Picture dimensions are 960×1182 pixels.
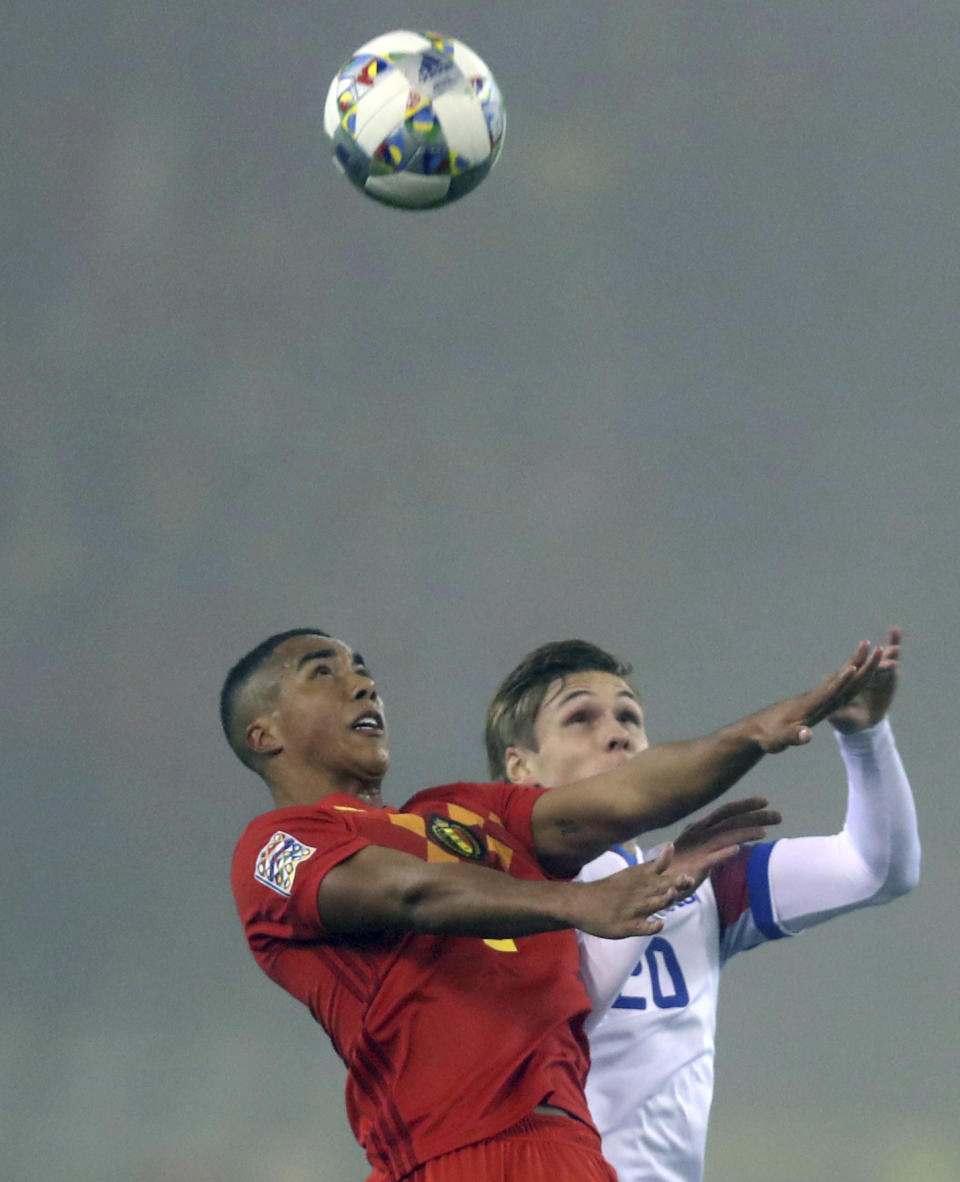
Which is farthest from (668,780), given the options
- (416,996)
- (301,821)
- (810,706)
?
(301,821)

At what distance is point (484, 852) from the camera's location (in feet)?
9.60

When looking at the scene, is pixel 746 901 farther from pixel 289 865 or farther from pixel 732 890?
pixel 289 865

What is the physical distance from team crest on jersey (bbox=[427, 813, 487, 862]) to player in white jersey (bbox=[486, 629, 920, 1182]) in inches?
14.1

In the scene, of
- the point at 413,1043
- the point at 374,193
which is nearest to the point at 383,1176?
the point at 413,1043

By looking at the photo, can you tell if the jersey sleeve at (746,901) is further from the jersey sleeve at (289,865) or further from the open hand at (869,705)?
the jersey sleeve at (289,865)

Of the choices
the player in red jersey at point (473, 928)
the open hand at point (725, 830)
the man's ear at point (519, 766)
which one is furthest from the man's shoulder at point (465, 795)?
the man's ear at point (519, 766)

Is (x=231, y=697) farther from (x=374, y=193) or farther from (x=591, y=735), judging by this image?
(x=374, y=193)

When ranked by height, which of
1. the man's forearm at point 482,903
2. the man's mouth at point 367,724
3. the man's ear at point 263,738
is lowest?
the man's forearm at point 482,903

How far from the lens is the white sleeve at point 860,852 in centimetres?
309

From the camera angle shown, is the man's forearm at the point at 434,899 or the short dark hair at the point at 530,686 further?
the short dark hair at the point at 530,686

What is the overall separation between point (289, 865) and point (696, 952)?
1.09 meters

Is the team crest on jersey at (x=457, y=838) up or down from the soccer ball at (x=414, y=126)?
down

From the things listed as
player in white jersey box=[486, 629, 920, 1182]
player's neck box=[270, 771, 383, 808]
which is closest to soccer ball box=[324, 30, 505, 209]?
player in white jersey box=[486, 629, 920, 1182]

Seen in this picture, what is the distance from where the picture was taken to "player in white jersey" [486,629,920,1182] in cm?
307
